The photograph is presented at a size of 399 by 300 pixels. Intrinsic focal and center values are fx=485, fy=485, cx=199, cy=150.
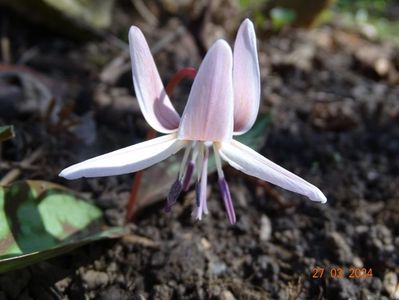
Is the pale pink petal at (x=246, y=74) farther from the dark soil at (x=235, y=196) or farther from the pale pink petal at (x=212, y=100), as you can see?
the dark soil at (x=235, y=196)

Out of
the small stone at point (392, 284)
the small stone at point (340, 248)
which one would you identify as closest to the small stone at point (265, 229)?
the small stone at point (340, 248)

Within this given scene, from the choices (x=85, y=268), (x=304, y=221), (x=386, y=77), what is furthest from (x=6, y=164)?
(x=386, y=77)

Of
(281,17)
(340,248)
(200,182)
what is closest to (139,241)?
(200,182)

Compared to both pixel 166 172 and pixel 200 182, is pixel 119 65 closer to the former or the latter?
pixel 166 172

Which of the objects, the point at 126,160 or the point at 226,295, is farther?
the point at 226,295

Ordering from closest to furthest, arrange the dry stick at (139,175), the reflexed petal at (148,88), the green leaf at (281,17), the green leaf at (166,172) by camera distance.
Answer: the reflexed petal at (148,88) → the dry stick at (139,175) → the green leaf at (166,172) → the green leaf at (281,17)
